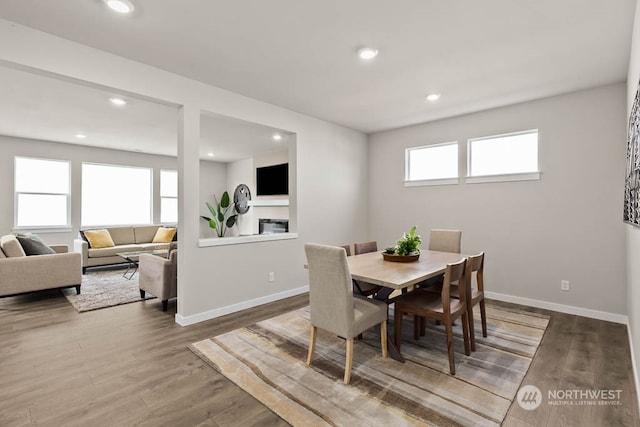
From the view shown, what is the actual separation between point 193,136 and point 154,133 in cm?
275

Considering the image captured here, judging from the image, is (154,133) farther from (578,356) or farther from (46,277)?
(578,356)

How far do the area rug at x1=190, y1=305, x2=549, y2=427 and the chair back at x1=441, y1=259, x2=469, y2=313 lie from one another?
1.68 ft

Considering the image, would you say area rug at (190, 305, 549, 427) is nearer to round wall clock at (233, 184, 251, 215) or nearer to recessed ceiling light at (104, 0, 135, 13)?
recessed ceiling light at (104, 0, 135, 13)

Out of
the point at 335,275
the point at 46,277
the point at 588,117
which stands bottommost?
the point at 46,277

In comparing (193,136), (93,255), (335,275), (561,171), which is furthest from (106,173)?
(561,171)

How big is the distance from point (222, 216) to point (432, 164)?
567cm

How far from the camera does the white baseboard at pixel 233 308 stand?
322 centimetres

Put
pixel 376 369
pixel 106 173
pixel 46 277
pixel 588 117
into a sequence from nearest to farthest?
1. pixel 376 369
2. pixel 588 117
3. pixel 46 277
4. pixel 106 173

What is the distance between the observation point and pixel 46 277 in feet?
13.4

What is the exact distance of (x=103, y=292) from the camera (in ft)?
14.6

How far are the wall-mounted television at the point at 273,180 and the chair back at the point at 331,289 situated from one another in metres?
4.68

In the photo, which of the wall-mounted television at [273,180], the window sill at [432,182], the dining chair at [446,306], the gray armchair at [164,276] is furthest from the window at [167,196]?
the dining chair at [446,306]

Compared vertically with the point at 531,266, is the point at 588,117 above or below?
above

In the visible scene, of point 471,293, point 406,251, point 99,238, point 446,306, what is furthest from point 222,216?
point 446,306
